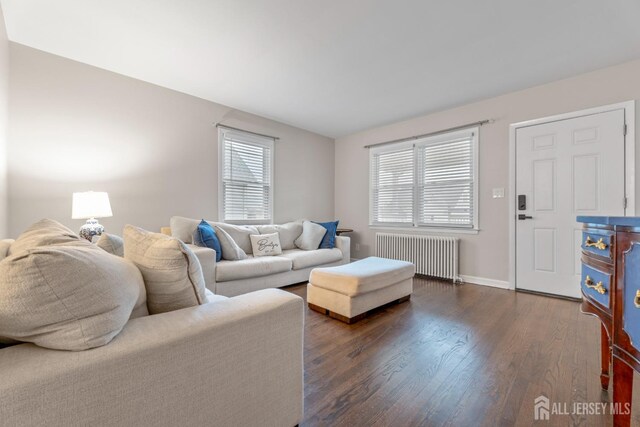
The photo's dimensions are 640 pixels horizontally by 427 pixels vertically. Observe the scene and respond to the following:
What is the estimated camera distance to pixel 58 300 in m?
0.69

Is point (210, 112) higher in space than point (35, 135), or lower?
higher

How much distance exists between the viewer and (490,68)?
2.83 m

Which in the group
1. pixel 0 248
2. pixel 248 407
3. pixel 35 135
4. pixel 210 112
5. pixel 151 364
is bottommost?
pixel 248 407

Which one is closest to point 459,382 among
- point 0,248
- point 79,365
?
point 79,365

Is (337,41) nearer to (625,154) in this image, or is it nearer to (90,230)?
(90,230)

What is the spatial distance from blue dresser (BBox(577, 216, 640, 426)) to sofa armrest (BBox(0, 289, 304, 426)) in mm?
1160

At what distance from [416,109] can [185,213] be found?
3510mm

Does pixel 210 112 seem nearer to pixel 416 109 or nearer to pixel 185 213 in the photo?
pixel 185 213

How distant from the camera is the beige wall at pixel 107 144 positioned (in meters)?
2.56

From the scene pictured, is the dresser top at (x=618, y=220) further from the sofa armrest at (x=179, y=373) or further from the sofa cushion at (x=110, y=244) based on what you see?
the sofa cushion at (x=110, y=244)

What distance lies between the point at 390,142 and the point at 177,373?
442 centimetres

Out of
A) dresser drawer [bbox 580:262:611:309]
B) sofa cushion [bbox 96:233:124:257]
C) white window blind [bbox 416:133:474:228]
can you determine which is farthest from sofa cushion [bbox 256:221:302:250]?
dresser drawer [bbox 580:262:611:309]

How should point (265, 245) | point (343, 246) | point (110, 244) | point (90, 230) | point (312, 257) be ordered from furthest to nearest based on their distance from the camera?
point (343, 246) → point (312, 257) → point (265, 245) → point (90, 230) → point (110, 244)

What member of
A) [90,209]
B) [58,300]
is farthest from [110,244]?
[90,209]
